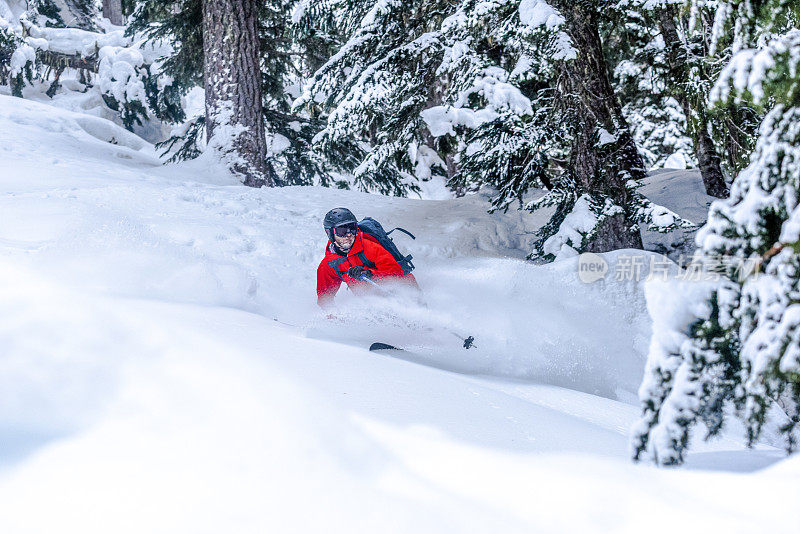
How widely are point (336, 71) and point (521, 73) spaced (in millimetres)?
3145

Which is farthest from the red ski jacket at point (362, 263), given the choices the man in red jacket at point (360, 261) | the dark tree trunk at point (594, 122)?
the dark tree trunk at point (594, 122)

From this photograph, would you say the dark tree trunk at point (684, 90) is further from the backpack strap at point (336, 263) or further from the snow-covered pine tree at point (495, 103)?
the backpack strap at point (336, 263)

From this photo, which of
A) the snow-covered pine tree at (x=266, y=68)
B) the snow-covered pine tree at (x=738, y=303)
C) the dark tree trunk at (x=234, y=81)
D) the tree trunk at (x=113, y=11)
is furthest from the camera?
the tree trunk at (x=113, y=11)

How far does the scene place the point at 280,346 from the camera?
3.80m

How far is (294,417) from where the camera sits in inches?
108

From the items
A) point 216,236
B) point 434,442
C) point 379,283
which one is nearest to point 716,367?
point 434,442

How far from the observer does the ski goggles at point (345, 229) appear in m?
5.76

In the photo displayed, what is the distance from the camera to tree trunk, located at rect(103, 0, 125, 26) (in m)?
24.9

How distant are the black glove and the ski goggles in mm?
317

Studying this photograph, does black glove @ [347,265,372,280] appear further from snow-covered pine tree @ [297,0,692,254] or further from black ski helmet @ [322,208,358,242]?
snow-covered pine tree @ [297,0,692,254]

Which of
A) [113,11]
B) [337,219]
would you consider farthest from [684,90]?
[113,11]

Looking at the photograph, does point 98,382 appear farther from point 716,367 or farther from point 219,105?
point 219,105

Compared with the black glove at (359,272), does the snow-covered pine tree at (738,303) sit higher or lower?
higher

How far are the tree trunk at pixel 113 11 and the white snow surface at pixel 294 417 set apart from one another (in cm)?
2177
